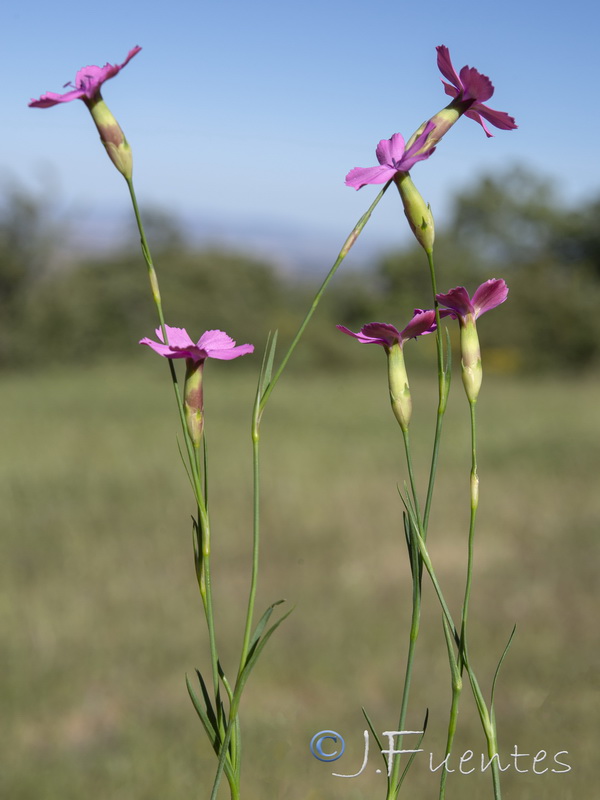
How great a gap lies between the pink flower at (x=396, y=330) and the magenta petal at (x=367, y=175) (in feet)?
0.24

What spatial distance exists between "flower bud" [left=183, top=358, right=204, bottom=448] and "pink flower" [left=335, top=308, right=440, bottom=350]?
0.28 ft

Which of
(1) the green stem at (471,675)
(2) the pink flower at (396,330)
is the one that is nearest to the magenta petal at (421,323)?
(2) the pink flower at (396,330)

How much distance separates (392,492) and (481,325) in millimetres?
8362

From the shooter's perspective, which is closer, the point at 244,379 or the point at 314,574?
the point at 314,574

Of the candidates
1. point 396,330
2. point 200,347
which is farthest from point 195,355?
point 396,330

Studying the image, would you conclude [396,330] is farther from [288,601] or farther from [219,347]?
[288,601]

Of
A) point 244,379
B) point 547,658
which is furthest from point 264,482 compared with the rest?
point 244,379

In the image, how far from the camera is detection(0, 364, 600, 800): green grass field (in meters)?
2.47

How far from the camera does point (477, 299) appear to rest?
0.47m

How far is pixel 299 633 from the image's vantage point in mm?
3646

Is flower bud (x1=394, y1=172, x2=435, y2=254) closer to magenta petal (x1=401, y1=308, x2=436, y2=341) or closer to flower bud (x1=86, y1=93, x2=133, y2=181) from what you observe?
magenta petal (x1=401, y1=308, x2=436, y2=341)

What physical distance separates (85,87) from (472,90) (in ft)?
0.67

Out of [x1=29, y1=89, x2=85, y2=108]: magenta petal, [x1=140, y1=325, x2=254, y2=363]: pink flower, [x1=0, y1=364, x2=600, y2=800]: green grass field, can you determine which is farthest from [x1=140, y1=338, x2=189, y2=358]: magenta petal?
[x1=0, y1=364, x2=600, y2=800]: green grass field

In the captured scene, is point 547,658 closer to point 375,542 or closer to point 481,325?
point 375,542
